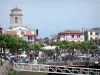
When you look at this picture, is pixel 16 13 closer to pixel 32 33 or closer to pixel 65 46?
pixel 32 33

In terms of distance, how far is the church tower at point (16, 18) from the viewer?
181000 mm

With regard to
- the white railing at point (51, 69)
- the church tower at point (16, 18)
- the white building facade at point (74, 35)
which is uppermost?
the church tower at point (16, 18)

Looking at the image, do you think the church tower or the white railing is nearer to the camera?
the white railing

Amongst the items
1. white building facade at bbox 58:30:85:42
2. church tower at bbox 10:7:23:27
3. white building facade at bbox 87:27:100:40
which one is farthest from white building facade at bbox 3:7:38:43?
white building facade at bbox 87:27:100:40

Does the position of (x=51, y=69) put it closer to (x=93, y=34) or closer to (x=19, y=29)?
(x=93, y=34)

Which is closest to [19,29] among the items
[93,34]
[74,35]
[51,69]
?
[74,35]

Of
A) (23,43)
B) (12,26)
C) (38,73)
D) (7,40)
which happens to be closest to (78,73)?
(38,73)

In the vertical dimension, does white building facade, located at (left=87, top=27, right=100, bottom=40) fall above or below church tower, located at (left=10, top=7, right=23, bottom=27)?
below

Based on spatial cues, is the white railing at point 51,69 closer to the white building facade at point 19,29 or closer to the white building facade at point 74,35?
the white building facade at point 19,29

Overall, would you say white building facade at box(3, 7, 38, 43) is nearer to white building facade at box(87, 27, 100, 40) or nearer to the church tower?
the church tower

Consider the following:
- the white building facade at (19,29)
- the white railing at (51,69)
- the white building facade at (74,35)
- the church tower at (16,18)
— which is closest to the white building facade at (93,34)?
the white building facade at (74,35)

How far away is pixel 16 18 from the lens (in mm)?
182875

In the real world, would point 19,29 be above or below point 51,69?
above

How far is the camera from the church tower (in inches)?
7126
